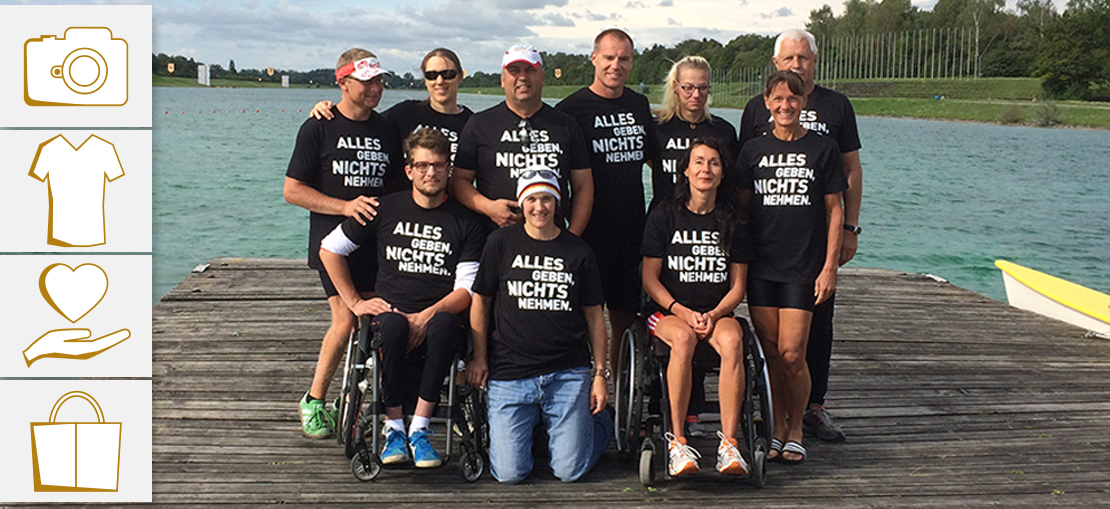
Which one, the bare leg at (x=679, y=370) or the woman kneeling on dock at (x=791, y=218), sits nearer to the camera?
the bare leg at (x=679, y=370)

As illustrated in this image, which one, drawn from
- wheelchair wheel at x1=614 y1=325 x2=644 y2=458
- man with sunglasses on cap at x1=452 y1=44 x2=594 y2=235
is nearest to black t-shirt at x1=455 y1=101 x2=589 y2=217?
man with sunglasses on cap at x1=452 y1=44 x2=594 y2=235

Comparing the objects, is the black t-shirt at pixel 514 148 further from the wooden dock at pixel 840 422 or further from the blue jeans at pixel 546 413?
the wooden dock at pixel 840 422

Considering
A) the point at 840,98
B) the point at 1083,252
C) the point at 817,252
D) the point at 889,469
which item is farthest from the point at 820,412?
the point at 1083,252

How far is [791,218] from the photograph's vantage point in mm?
3850

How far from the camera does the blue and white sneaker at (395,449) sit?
369 centimetres

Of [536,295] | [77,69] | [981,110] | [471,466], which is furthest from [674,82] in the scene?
[981,110]

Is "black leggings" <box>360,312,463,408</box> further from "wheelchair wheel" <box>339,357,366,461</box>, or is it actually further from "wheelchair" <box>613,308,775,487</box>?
"wheelchair" <box>613,308,775,487</box>

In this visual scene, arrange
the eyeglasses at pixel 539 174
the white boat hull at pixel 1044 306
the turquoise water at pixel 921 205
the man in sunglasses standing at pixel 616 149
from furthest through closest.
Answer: the turquoise water at pixel 921 205, the white boat hull at pixel 1044 306, the man in sunglasses standing at pixel 616 149, the eyeglasses at pixel 539 174

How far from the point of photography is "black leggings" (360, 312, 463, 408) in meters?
3.64

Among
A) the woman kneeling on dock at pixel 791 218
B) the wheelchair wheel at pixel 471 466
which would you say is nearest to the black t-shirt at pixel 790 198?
the woman kneeling on dock at pixel 791 218

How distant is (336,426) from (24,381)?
1225 millimetres

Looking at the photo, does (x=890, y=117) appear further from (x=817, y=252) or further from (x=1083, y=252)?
(x=817, y=252)

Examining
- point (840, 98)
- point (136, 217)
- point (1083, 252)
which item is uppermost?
point (840, 98)

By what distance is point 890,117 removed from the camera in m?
73.5
